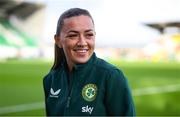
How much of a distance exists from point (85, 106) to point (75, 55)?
5.3 inches

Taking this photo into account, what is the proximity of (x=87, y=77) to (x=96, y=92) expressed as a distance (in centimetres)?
6

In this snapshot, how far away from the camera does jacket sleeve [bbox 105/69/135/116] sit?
4.12ft

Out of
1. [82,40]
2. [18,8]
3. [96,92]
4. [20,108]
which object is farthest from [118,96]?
[18,8]

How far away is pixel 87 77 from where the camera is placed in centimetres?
129

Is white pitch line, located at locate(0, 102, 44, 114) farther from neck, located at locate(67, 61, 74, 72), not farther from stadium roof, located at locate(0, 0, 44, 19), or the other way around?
stadium roof, located at locate(0, 0, 44, 19)

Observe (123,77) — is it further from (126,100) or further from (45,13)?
(45,13)

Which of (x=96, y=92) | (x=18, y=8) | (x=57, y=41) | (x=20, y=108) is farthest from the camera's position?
(x=18, y=8)

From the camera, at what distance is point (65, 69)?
137 centimetres

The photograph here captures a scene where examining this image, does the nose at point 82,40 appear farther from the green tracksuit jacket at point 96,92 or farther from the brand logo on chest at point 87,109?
the brand logo on chest at point 87,109

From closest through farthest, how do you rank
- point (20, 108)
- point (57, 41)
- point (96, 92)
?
point (96, 92) < point (57, 41) < point (20, 108)

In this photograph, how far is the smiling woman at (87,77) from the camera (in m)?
1.25

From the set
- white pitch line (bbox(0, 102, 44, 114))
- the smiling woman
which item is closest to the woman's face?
the smiling woman

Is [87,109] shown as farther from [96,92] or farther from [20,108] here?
[20,108]

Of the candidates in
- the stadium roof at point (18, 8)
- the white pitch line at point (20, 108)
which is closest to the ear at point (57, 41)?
the white pitch line at point (20, 108)
